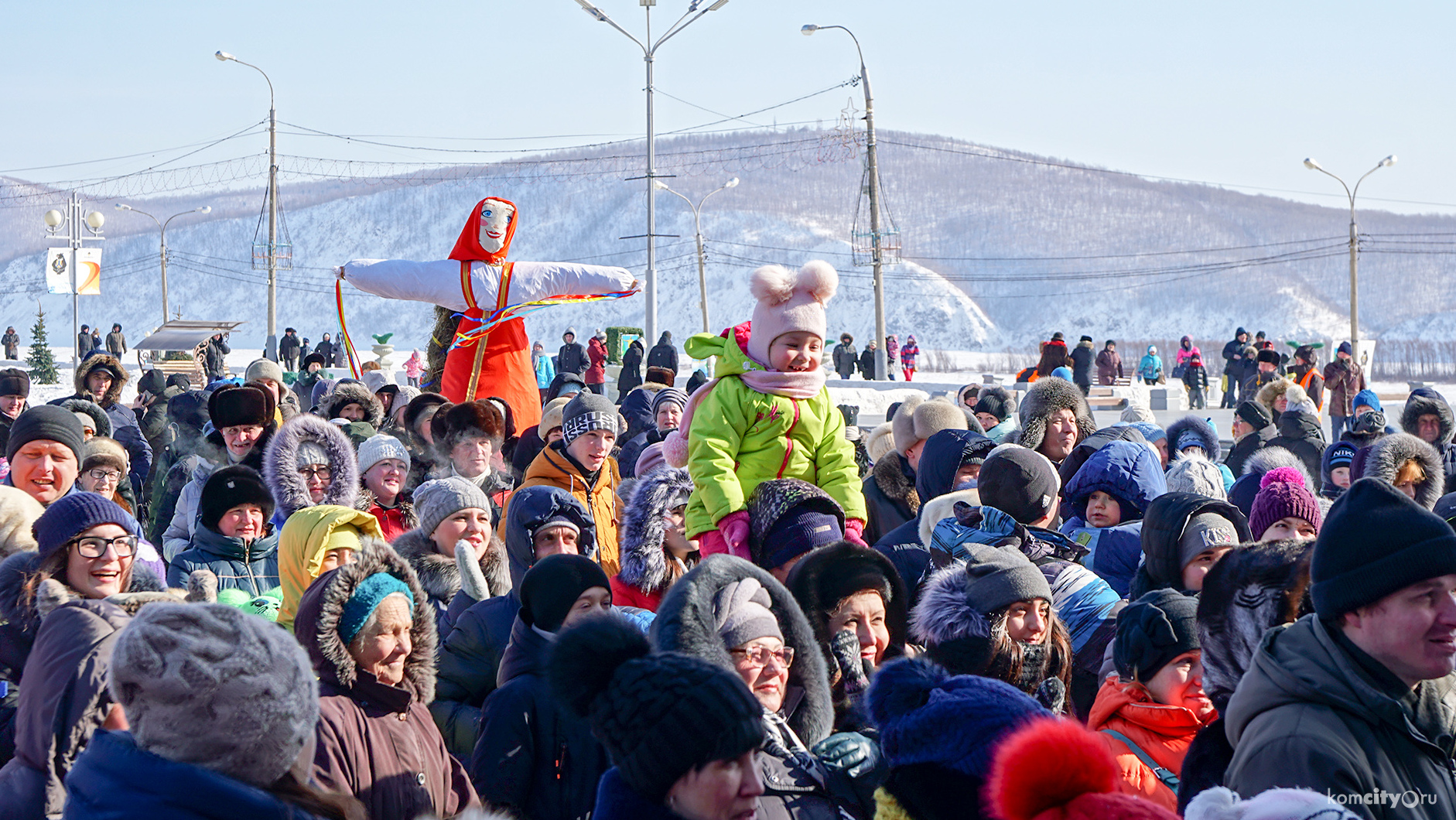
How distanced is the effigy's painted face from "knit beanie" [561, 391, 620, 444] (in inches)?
138

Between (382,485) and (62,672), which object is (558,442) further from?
(62,672)

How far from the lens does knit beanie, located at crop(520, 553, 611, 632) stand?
139 inches

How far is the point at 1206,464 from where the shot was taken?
5.37 m

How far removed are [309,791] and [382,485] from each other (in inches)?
163

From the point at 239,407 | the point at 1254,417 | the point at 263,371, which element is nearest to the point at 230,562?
the point at 239,407

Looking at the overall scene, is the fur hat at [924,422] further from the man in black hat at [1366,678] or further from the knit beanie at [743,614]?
the man in black hat at [1366,678]

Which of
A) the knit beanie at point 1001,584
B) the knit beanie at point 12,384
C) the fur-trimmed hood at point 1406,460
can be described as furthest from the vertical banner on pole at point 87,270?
the knit beanie at point 1001,584

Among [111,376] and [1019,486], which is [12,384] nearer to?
[111,376]

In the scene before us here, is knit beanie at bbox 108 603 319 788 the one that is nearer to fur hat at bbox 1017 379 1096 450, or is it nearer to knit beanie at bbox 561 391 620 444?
knit beanie at bbox 561 391 620 444

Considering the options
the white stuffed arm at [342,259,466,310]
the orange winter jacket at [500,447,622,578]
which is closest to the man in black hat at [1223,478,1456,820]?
the orange winter jacket at [500,447,622,578]

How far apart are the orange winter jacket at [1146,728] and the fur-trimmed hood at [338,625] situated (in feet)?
5.17

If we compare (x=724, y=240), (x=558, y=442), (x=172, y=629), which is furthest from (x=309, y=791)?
(x=724, y=240)

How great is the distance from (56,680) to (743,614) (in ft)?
5.18

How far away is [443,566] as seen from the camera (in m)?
4.79
